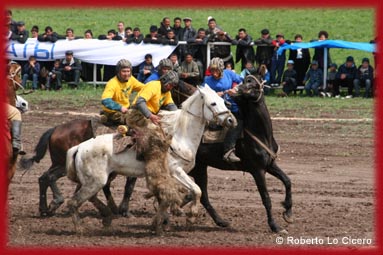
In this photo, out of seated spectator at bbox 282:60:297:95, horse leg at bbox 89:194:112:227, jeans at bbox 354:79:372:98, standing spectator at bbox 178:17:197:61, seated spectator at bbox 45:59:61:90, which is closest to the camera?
horse leg at bbox 89:194:112:227

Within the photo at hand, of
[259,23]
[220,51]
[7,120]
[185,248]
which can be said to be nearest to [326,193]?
[185,248]

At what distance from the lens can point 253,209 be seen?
14.6 meters

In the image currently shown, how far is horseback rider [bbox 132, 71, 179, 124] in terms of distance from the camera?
12828 mm

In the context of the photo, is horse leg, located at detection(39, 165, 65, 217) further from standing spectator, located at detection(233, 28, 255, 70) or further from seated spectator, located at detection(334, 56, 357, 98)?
seated spectator, located at detection(334, 56, 357, 98)

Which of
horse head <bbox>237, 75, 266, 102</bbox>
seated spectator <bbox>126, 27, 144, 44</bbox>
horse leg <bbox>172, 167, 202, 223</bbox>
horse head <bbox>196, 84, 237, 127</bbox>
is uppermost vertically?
seated spectator <bbox>126, 27, 144, 44</bbox>

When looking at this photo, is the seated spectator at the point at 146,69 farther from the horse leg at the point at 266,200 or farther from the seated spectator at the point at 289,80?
the horse leg at the point at 266,200

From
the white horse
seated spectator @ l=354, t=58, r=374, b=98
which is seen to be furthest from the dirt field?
seated spectator @ l=354, t=58, r=374, b=98

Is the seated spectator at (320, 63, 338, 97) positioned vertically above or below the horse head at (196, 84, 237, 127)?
below

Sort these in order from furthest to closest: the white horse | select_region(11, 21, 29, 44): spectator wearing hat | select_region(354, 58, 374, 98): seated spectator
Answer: select_region(11, 21, 29, 44): spectator wearing hat, select_region(354, 58, 374, 98): seated spectator, the white horse

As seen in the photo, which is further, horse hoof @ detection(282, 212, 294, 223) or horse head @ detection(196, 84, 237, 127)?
horse hoof @ detection(282, 212, 294, 223)

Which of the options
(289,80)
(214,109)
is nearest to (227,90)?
(214,109)

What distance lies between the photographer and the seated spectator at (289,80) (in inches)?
1062

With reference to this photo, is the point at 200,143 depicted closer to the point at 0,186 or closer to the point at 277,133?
the point at 0,186

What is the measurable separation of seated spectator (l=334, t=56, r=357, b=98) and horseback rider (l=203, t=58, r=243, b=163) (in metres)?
12.7
